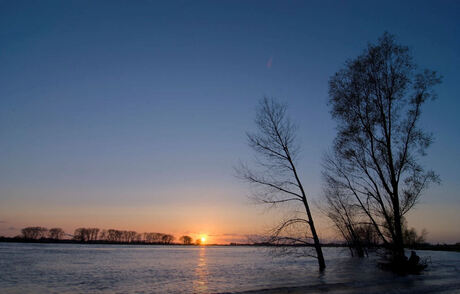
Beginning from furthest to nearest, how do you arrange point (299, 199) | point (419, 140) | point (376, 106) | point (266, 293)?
point (299, 199)
point (376, 106)
point (419, 140)
point (266, 293)

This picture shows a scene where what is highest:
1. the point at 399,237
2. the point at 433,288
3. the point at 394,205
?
the point at 394,205

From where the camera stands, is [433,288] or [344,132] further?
[344,132]

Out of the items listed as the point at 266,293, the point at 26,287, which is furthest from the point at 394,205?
the point at 26,287

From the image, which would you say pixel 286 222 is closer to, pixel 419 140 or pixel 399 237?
pixel 399 237

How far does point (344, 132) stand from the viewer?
18031 millimetres

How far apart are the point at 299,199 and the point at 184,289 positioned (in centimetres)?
935

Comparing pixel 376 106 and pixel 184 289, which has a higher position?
pixel 376 106

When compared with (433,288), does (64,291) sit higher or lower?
lower

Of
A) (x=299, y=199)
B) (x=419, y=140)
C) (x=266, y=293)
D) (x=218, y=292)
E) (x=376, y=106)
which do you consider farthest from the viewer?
(x=299, y=199)

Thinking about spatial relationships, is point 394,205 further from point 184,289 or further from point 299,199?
point 184,289

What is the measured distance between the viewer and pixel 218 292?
48.9ft

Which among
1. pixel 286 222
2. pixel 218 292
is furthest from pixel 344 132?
pixel 218 292

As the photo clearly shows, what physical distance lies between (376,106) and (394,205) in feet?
19.8

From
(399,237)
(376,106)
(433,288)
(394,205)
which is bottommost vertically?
(433,288)
